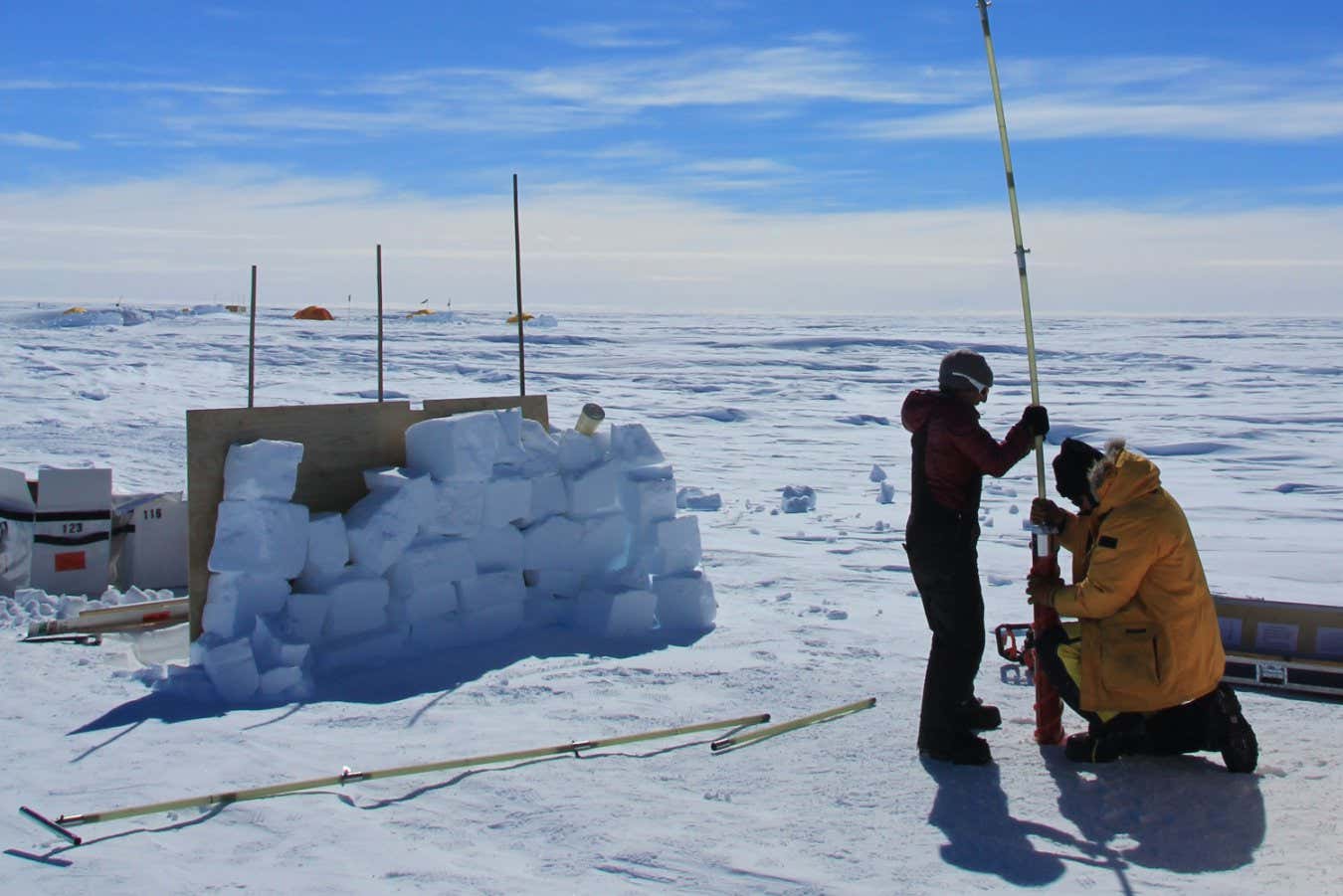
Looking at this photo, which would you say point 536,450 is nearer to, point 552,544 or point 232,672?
point 552,544

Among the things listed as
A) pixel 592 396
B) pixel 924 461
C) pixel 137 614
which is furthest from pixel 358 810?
pixel 592 396

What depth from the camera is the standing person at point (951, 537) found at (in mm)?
4055

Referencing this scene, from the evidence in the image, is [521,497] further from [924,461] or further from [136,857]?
[136,857]

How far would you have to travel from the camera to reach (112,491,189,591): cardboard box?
729 centimetres

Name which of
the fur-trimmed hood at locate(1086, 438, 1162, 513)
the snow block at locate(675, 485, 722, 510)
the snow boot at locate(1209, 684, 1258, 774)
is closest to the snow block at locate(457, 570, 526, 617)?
the fur-trimmed hood at locate(1086, 438, 1162, 513)

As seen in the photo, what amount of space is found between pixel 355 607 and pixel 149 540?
2.49 m

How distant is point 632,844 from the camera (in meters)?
3.48

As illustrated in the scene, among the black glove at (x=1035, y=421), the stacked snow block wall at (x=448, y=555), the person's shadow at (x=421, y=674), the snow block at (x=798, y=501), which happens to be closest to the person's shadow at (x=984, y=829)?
the black glove at (x=1035, y=421)

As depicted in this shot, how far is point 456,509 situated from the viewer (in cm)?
596

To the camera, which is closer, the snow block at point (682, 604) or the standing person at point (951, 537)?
the standing person at point (951, 537)

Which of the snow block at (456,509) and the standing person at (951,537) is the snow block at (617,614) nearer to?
the snow block at (456,509)

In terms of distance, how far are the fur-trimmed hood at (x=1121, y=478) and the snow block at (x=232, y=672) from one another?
337 centimetres

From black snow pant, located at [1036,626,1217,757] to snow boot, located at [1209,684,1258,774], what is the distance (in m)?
0.02

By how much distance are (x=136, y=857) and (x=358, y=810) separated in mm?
638
